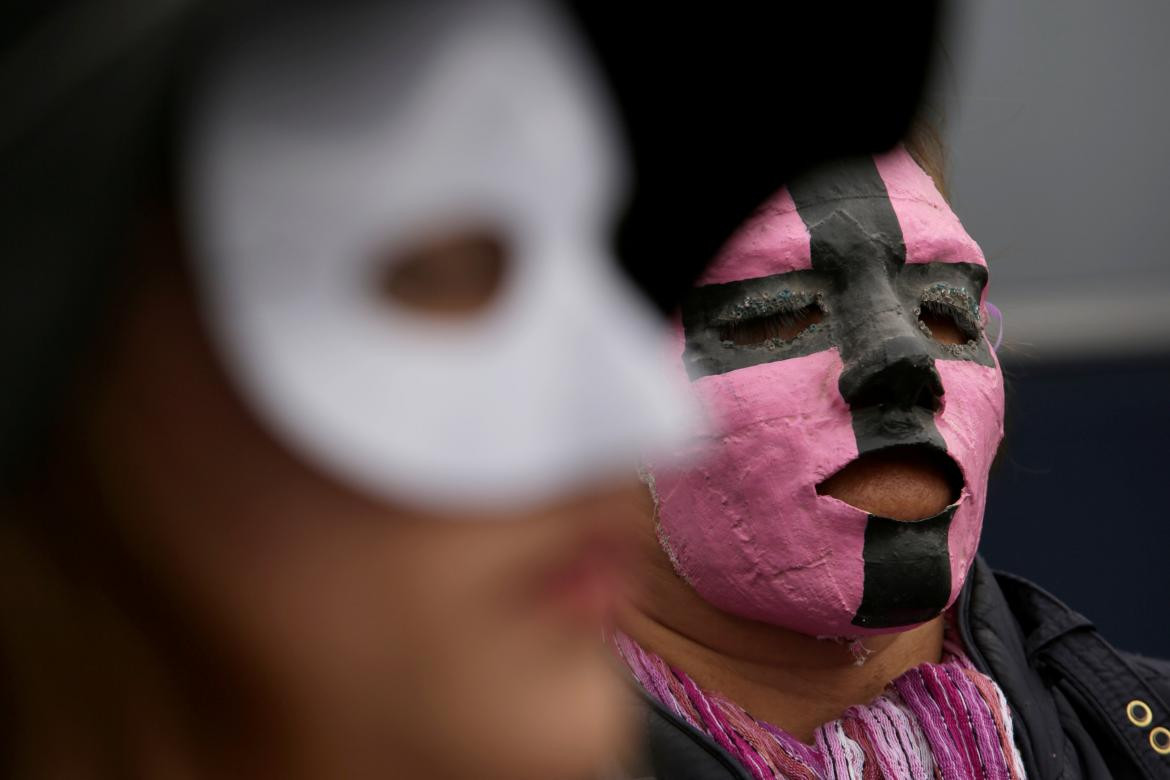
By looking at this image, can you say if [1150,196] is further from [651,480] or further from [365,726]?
[365,726]

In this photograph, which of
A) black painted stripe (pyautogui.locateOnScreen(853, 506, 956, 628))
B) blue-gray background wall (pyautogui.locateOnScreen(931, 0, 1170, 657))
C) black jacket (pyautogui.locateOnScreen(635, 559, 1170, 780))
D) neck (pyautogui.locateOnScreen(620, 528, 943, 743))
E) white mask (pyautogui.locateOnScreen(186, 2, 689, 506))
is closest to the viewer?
white mask (pyautogui.locateOnScreen(186, 2, 689, 506))

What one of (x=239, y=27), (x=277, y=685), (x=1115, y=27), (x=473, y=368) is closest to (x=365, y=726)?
(x=277, y=685)

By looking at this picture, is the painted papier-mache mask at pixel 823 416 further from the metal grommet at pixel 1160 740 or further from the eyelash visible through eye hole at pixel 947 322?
the metal grommet at pixel 1160 740

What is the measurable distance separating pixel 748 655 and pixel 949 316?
47cm

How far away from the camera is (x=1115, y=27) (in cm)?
286

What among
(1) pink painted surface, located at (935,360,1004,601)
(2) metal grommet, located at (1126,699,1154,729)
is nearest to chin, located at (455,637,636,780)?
(1) pink painted surface, located at (935,360,1004,601)

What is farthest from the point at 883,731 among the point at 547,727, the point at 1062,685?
the point at 547,727

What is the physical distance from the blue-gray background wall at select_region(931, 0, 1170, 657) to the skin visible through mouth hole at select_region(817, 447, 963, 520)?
4.30 ft

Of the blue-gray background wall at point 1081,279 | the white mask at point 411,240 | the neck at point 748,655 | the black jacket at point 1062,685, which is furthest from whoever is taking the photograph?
the blue-gray background wall at point 1081,279

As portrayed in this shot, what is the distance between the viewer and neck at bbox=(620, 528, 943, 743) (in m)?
1.45

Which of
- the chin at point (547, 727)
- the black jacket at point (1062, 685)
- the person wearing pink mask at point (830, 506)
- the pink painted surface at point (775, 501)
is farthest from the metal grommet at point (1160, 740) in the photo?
the chin at point (547, 727)

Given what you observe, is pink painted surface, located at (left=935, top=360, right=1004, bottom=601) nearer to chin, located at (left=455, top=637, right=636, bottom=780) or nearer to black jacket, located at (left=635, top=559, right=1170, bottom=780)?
black jacket, located at (left=635, top=559, right=1170, bottom=780)

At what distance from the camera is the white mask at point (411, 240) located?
397 millimetres

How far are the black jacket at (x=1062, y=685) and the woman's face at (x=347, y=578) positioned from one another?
124cm
